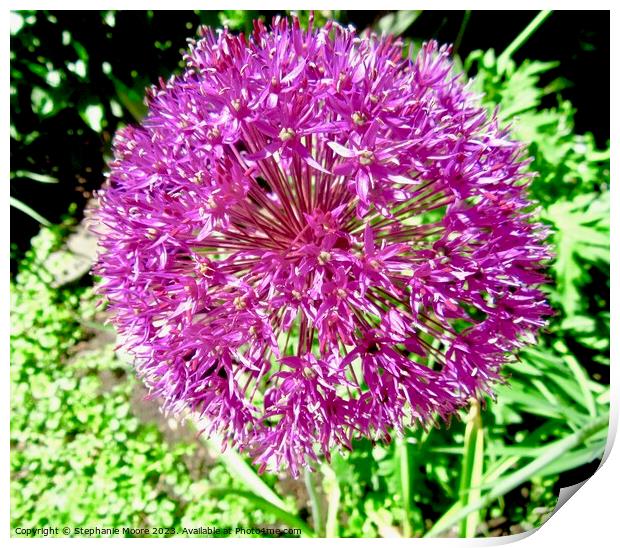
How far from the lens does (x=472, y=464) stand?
0.94 m

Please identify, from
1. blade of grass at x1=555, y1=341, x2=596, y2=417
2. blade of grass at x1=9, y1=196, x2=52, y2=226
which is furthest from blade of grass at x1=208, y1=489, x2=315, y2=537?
blade of grass at x1=9, y1=196, x2=52, y2=226

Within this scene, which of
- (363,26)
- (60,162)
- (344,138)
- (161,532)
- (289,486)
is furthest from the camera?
(60,162)

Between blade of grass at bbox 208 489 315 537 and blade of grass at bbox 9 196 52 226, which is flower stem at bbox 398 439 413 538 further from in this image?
blade of grass at bbox 9 196 52 226

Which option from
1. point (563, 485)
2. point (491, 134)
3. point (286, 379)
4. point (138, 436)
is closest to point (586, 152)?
point (491, 134)

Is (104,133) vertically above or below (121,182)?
above

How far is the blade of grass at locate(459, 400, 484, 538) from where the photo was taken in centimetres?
92

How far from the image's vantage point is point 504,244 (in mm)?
722

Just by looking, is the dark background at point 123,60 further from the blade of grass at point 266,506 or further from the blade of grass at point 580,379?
the blade of grass at point 266,506

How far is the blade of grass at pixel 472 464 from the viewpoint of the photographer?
0.92 meters

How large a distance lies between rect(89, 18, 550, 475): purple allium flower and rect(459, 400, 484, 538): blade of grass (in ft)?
0.50

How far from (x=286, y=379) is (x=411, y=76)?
46cm

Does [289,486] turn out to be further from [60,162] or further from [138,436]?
[60,162]

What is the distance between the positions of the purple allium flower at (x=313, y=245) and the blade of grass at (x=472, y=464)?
153mm

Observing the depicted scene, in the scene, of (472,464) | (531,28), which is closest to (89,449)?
(472,464)
